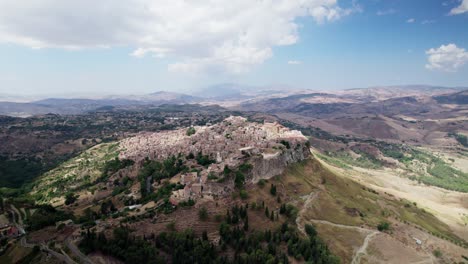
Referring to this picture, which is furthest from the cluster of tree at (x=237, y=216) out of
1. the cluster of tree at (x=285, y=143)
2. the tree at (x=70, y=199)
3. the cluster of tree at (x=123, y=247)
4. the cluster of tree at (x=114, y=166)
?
the cluster of tree at (x=114, y=166)

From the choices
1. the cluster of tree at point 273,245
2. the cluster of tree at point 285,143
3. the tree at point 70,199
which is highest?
the cluster of tree at point 285,143

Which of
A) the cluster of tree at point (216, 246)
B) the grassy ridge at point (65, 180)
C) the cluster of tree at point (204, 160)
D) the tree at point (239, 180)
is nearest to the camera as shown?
the cluster of tree at point (216, 246)

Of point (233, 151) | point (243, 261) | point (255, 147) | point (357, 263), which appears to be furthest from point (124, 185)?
point (357, 263)

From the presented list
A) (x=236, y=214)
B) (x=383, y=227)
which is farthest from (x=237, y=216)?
(x=383, y=227)

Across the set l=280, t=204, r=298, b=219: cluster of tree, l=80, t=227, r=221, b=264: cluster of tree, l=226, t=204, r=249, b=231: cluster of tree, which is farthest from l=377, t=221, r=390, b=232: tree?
l=80, t=227, r=221, b=264: cluster of tree

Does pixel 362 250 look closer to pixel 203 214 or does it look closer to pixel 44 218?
pixel 203 214

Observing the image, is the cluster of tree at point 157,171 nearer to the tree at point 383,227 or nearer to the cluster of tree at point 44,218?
the cluster of tree at point 44,218
